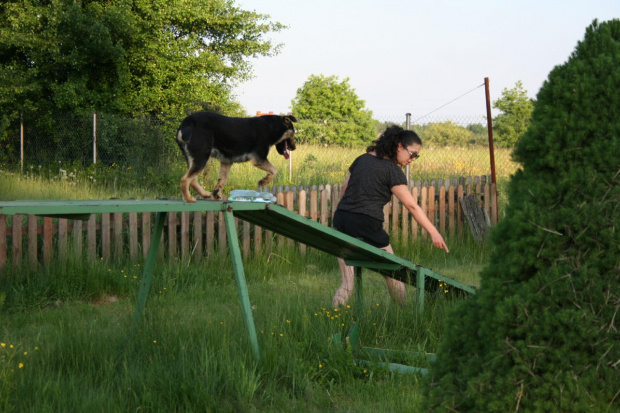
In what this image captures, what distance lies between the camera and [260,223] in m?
4.98

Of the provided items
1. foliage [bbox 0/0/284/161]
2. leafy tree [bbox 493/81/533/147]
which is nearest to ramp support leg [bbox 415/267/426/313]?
foliage [bbox 0/0/284/161]

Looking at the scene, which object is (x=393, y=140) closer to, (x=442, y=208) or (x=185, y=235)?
(x=185, y=235)

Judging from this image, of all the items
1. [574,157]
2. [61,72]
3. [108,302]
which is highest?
[61,72]

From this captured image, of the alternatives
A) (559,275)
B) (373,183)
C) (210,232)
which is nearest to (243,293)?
(373,183)

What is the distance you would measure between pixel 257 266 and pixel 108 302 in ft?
7.40

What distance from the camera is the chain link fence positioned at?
16.6 meters

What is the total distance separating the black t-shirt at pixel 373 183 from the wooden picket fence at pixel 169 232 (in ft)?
10.3

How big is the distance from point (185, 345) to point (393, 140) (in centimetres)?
265

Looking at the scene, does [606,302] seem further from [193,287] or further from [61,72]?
[61,72]

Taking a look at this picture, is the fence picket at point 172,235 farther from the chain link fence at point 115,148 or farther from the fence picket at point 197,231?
the chain link fence at point 115,148

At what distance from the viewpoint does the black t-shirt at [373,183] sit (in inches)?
219

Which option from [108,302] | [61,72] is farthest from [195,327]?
[61,72]

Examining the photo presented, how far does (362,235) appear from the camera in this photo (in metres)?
5.65

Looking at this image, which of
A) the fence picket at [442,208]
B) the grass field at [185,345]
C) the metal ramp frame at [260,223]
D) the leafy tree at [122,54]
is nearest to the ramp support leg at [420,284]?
the metal ramp frame at [260,223]
